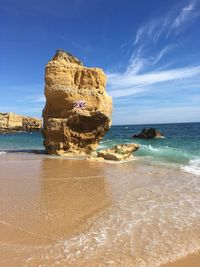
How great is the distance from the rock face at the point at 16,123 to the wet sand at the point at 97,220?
7505 centimetres

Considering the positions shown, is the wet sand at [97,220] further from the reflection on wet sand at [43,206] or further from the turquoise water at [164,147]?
the turquoise water at [164,147]

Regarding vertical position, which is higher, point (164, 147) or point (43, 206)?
point (43, 206)

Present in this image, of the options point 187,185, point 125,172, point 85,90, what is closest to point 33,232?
point 187,185

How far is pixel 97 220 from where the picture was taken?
6.14m

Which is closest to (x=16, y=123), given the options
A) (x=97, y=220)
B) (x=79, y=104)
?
(x=79, y=104)

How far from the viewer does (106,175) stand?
1134cm

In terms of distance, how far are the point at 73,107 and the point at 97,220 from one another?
1416 cm

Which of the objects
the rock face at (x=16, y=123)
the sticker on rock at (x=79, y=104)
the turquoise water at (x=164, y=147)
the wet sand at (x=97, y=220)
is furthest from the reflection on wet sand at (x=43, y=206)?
the rock face at (x=16, y=123)

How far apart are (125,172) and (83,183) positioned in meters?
2.68

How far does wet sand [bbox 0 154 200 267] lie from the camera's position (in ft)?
15.0

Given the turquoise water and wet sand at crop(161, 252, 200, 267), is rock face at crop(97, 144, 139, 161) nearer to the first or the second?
the turquoise water

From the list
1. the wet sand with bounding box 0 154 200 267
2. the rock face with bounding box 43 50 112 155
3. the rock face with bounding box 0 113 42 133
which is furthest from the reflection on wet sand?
the rock face with bounding box 0 113 42 133

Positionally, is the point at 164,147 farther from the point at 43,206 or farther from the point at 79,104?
the point at 43,206

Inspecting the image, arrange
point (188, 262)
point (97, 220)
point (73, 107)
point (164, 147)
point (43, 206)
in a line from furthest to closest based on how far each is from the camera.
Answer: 1. point (164, 147)
2. point (73, 107)
3. point (43, 206)
4. point (97, 220)
5. point (188, 262)
